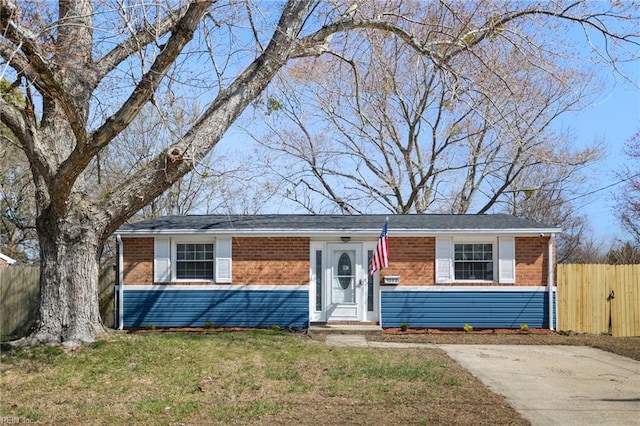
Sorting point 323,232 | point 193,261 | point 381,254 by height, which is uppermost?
point 323,232

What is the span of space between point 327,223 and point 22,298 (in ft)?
27.3

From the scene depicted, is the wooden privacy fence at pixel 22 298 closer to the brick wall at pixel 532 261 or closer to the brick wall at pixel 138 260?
the brick wall at pixel 138 260

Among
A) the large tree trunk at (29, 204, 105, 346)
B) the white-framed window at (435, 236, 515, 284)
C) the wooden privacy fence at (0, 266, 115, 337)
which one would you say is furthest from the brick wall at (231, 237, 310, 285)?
the large tree trunk at (29, 204, 105, 346)

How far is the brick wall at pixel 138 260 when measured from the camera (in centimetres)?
1644

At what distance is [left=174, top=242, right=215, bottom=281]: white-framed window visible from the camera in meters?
16.6

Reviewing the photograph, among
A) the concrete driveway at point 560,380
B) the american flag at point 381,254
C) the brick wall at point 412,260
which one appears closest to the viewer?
the concrete driveway at point 560,380

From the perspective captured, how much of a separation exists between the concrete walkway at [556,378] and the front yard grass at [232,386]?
0.44m

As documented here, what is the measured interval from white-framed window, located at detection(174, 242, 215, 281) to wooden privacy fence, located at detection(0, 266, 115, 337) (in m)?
2.22

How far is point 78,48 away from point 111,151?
51.0 ft

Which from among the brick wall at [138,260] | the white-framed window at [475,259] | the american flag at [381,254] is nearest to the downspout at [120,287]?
the brick wall at [138,260]

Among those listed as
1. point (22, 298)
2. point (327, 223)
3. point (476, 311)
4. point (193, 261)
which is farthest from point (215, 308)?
point (476, 311)

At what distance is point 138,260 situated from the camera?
650 inches

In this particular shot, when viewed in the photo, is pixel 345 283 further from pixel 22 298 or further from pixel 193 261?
pixel 22 298

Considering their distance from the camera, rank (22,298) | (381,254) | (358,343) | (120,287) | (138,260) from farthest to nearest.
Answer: (22,298)
(138,260)
(120,287)
(381,254)
(358,343)
